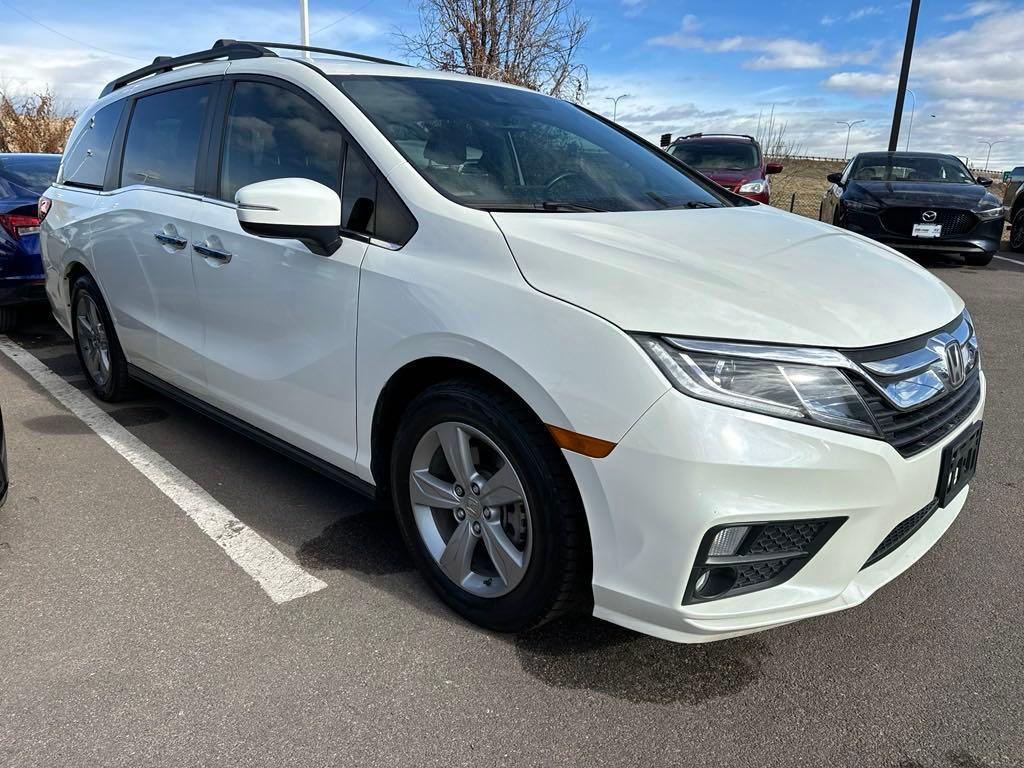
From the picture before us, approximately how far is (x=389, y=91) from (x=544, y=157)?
1.96 ft

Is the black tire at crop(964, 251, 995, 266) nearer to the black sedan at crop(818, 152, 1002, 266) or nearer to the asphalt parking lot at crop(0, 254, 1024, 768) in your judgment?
the black sedan at crop(818, 152, 1002, 266)

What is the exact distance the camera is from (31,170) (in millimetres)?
6871

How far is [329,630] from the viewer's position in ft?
7.77

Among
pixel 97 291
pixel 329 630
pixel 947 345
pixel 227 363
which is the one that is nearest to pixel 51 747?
pixel 329 630

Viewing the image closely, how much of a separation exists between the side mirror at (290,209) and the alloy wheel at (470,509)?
72cm

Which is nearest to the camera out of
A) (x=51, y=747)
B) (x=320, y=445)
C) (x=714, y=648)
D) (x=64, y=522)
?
(x=51, y=747)

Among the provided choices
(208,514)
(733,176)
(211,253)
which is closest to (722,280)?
(211,253)

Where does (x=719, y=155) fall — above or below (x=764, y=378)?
above

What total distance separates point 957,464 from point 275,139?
250 cm

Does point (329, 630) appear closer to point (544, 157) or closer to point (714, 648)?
point (714, 648)

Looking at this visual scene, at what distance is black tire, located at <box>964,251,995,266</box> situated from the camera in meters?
9.62

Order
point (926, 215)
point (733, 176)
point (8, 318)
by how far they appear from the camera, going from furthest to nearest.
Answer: point (733, 176) < point (926, 215) < point (8, 318)

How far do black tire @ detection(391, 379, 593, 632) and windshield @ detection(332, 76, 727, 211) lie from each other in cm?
61

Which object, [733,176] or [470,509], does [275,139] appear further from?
[733,176]
